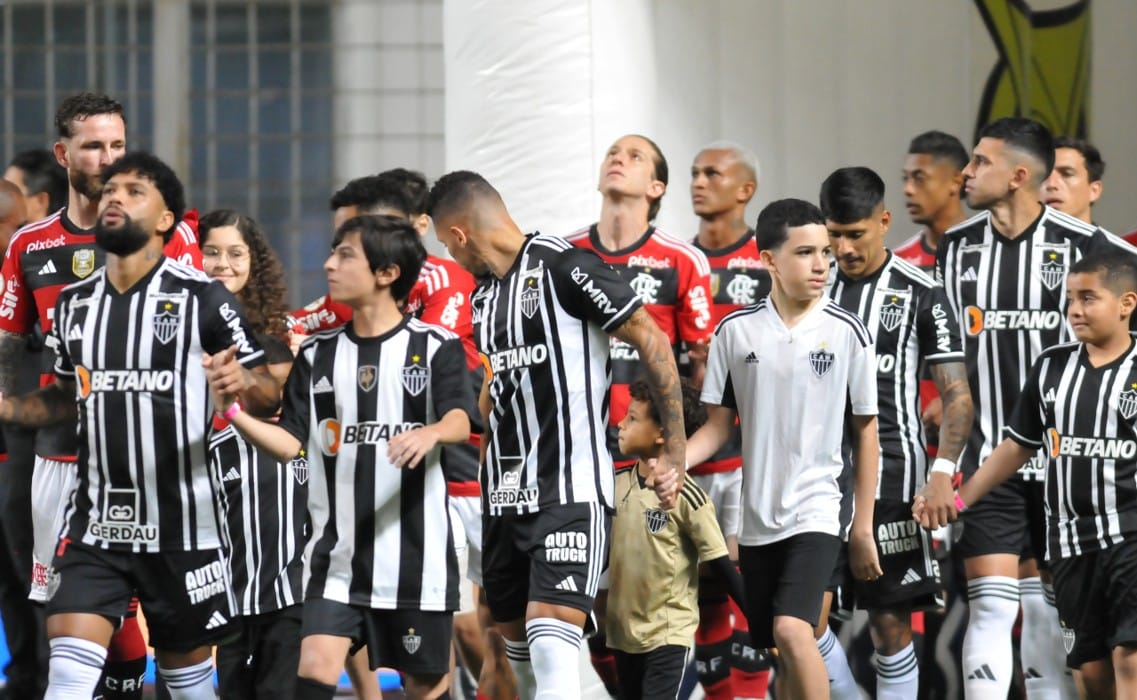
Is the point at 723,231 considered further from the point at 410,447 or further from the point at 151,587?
the point at 151,587

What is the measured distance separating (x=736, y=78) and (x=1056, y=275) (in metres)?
3.10

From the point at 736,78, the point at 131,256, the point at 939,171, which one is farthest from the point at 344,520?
the point at 736,78

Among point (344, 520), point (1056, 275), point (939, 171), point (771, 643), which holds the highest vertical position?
point (939, 171)

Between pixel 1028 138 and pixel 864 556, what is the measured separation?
1.86 metres

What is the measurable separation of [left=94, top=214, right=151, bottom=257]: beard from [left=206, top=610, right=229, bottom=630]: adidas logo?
121 cm

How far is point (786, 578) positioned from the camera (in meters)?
6.27

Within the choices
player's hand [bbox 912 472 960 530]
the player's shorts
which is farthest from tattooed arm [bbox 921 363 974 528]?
the player's shorts

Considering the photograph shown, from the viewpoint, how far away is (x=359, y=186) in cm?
764

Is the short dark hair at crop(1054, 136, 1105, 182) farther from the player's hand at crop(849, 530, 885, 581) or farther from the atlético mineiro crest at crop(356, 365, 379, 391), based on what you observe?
the atlético mineiro crest at crop(356, 365, 379, 391)

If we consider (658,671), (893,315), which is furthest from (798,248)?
(658,671)

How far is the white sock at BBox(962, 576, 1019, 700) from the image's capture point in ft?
22.2

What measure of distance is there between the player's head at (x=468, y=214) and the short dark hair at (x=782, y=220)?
3.13 ft

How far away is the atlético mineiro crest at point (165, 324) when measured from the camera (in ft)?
19.0

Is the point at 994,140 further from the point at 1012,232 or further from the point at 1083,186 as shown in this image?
the point at 1083,186
